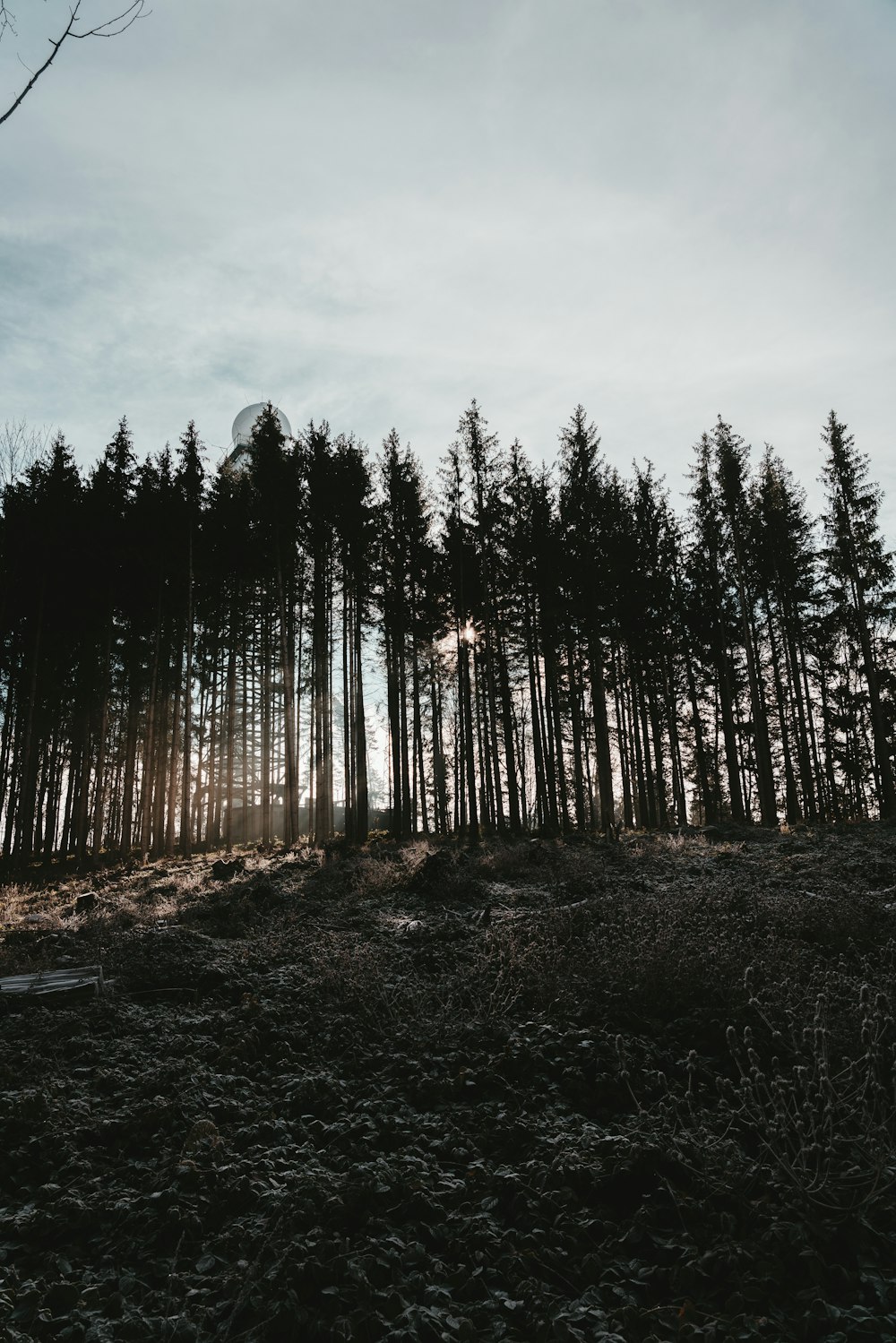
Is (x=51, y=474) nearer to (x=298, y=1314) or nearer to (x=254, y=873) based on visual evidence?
(x=254, y=873)

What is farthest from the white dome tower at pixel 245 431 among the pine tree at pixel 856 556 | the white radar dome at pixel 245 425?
the pine tree at pixel 856 556

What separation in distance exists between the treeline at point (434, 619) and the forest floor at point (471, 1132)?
A: 47.5 ft

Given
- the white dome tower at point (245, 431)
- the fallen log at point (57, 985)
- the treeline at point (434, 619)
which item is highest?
the white dome tower at point (245, 431)

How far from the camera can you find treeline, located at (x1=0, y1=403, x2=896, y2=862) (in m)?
22.5

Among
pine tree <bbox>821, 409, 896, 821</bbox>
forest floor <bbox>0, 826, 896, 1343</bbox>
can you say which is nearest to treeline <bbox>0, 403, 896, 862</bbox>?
pine tree <bbox>821, 409, 896, 821</bbox>

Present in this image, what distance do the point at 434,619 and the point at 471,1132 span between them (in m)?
20.6

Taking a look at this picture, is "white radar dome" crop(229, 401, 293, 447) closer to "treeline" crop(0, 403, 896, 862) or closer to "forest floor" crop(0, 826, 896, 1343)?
"treeline" crop(0, 403, 896, 862)

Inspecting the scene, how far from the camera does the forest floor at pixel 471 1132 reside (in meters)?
2.88

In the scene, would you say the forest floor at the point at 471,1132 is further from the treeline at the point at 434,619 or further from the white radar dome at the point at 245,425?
the white radar dome at the point at 245,425

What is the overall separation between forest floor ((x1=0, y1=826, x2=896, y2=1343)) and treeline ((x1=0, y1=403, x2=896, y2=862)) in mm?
14469

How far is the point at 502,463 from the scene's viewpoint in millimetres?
23266

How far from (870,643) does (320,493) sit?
1987 centimetres

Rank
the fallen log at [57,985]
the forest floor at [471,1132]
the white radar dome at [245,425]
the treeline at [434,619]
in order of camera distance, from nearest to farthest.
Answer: the forest floor at [471,1132] → the fallen log at [57,985] → the treeline at [434,619] → the white radar dome at [245,425]

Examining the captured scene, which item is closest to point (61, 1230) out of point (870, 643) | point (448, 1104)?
point (448, 1104)
